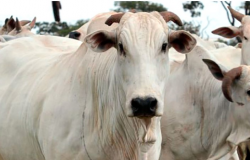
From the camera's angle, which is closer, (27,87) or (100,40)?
(100,40)

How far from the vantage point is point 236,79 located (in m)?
7.82

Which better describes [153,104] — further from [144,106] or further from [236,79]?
[236,79]

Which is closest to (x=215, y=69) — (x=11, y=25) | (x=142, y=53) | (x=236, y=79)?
Result: (x=236, y=79)

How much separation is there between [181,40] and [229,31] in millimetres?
4039

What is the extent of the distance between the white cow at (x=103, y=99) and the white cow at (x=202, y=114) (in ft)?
4.98

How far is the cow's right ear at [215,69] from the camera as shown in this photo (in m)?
7.71

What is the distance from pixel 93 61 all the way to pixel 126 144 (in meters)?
0.78

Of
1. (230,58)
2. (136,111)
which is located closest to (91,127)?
(136,111)

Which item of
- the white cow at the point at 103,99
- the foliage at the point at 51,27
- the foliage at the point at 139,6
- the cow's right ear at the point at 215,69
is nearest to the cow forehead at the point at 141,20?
the white cow at the point at 103,99

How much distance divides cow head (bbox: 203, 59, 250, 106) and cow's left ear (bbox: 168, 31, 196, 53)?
166cm

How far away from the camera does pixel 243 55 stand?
9.20m

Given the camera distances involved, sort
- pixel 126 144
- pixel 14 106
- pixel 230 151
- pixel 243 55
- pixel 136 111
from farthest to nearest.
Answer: pixel 243 55 → pixel 230 151 → pixel 14 106 → pixel 126 144 → pixel 136 111

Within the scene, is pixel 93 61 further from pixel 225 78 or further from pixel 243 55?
pixel 243 55

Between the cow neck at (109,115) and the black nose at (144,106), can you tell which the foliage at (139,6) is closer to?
the cow neck at (109,115)
